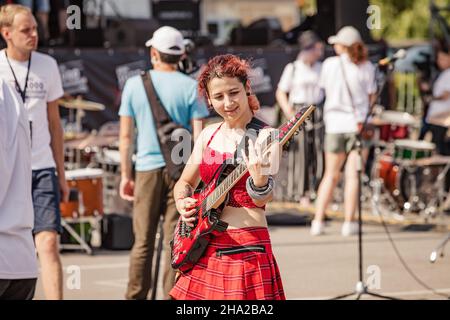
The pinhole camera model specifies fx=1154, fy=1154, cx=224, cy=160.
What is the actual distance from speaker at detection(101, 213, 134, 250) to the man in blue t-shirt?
348 cm

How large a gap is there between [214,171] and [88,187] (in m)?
5.98

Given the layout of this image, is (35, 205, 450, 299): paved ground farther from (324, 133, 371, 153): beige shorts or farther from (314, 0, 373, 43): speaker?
(314, 0, 373, 43): speaker

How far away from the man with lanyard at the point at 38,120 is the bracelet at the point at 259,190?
2640 millimetres

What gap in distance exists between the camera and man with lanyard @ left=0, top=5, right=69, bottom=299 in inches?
293

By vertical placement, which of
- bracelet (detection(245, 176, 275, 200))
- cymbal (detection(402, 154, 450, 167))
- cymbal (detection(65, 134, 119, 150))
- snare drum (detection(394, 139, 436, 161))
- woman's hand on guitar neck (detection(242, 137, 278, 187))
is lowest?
cymbal (detection(402, 154, 450, 167))

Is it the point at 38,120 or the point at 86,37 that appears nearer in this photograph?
the point at 38,120

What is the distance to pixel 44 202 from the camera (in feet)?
24.4

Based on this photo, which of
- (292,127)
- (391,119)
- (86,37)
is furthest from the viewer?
(86,37)

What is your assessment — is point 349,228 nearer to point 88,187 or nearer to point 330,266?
point 330,266

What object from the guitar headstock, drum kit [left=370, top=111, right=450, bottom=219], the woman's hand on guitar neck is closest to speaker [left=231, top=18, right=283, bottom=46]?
drum kit [left=370, top=111, right=450, bottom=219]

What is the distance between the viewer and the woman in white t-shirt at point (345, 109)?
11.9m

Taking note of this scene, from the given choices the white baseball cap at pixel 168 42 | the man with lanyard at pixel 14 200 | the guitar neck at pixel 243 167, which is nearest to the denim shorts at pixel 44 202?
the white baseball cap at pixel 168 42

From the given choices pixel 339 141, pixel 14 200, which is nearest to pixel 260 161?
pixel 14 200

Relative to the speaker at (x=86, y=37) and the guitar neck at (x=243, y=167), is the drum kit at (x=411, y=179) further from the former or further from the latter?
the guitar neck at (x=243, y=167)
